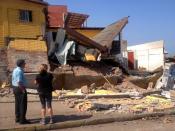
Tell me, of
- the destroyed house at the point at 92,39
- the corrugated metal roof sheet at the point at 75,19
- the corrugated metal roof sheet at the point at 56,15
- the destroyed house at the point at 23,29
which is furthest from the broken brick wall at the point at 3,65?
the corrugated metal roof sheet at the point at 75,19

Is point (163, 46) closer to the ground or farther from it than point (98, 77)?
farther from it

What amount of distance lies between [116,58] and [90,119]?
19.4 metres

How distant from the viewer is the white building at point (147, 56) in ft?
119

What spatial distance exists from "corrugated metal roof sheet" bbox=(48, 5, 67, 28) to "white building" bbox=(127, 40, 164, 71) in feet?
23.1

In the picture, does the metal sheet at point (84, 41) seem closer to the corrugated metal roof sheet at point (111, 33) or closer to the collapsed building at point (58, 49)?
the collapsed building at point (58, 49)

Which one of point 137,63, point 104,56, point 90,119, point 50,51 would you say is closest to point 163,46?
point 137,63

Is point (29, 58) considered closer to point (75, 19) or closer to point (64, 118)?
point (64, 118)

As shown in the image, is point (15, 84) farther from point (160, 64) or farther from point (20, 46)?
point (160, 64)

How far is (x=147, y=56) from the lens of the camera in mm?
38406

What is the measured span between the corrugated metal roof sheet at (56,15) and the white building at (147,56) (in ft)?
23.1

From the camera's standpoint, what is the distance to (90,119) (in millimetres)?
13352

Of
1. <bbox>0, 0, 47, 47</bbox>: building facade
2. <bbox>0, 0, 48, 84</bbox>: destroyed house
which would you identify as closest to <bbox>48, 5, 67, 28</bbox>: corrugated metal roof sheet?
<bbox>0, 0, 47, 47</bbox>: building facade

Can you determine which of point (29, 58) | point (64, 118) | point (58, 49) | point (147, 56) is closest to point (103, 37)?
point (58, 49)

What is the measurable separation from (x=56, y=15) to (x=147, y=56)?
9.09 meters
